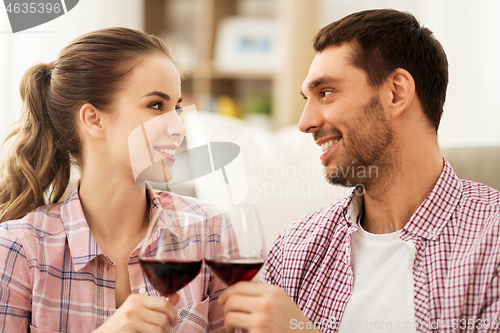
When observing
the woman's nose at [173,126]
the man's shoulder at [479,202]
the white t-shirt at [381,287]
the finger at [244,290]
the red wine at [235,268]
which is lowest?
the white t-shirt at [381,287]

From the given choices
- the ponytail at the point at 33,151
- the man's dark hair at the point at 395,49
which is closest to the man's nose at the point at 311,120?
the man's dark hair at the point at 395,49

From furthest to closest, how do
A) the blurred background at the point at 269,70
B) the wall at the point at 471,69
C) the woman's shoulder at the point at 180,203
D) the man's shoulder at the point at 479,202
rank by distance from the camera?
the wall at the point at 471,69 → the blurred background at the point at 269,70 → the woman's shoulder at the point at 180,203 → the man's shoulder at the point at 479,202

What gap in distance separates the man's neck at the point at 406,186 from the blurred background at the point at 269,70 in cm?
29

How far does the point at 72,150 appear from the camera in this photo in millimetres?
1329

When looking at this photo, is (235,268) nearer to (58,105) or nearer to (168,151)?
(168,151)

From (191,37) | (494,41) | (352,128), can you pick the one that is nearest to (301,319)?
(352,128)

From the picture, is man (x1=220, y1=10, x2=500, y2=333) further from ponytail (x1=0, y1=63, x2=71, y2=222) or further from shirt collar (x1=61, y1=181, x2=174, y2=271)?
ponytail (x1=0, y1=63, x2=71, y2=222)

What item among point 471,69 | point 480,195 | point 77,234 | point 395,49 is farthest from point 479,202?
point 471,69

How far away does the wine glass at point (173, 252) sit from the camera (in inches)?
32.5

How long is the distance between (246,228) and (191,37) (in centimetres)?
294

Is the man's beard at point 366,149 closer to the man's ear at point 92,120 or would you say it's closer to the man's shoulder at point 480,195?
the man's shoulder at point 480,195

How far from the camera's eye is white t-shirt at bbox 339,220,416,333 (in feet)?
3.54

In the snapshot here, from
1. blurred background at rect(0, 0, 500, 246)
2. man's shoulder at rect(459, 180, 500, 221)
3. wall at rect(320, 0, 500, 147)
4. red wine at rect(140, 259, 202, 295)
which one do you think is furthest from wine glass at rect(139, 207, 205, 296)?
wall at rect(320, 0, 500, 147)

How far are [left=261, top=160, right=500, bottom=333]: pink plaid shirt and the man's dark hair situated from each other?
24 cm
